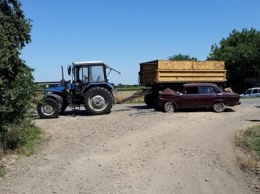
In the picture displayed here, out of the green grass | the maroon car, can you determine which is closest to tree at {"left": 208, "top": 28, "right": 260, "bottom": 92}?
the maroon car

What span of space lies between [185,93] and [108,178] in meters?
12.6

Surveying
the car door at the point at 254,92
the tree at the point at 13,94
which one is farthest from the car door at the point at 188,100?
the car door at the point at 254,92

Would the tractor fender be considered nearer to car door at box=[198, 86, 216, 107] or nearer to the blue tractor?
the blue tractor

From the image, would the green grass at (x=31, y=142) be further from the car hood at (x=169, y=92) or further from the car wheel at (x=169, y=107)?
the car hood at (x=169, y=92)

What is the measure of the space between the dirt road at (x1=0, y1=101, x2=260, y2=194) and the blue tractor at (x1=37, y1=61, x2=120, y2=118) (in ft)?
11.4

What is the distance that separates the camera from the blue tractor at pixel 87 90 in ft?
64.4

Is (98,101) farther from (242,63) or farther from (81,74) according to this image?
(242,63)

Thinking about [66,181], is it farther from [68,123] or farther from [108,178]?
[68,123]

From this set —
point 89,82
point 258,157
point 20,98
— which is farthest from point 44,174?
point 89,82

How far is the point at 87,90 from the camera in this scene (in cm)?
1992

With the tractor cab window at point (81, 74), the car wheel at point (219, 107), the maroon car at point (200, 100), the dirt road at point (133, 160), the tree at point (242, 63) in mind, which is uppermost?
the tree at point (242, 63)

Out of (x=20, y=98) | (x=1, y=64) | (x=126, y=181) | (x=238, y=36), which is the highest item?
(x=238, y=36)

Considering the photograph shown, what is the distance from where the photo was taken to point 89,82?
66.1ft

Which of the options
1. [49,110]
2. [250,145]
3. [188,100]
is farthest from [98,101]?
[250,145]
